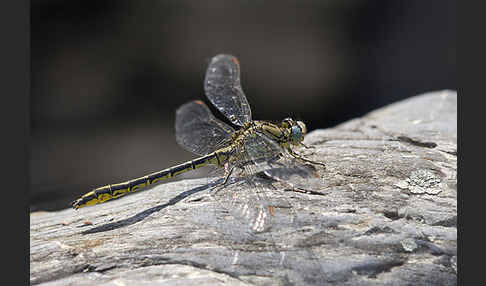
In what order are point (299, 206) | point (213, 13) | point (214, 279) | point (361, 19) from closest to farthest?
point (214, 279), point (299, 206), point (213, 13), point (361, 19)

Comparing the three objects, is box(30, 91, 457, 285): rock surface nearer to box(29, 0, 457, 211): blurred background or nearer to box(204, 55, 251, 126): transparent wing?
box(204, 55, 251, 126): transparent wing

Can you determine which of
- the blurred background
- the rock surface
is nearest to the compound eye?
the rock surface

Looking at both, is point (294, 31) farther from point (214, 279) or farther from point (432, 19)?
point (214, 279)

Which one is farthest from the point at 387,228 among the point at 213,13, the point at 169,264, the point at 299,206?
the point at 213,13

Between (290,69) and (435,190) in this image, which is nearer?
(435,190)

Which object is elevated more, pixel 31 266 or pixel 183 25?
pixel 183 25
